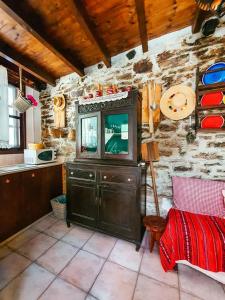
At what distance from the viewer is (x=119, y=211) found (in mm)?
1913

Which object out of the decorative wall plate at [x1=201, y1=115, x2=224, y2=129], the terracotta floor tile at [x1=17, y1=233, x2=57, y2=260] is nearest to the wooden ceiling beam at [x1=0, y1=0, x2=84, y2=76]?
the decorative wall plate at [x1=201, y1=115, x2=224, y2=129]

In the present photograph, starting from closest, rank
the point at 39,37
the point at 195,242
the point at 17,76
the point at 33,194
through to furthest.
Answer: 1. the point at 195,242
2. the point at 39,37
3. the point at 33,194
4. the point at 17,76

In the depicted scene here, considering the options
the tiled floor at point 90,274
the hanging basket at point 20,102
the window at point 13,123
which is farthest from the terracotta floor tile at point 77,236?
the hanging basket at point 20,102

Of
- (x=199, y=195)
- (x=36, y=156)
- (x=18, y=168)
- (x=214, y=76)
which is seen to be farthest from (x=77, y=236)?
(x=214, y=76)

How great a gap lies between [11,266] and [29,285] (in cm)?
37

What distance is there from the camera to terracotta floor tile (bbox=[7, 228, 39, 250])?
1.91 m

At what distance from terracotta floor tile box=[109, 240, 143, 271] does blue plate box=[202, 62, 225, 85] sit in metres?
2.22

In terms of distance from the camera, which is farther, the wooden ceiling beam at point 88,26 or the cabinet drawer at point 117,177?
the cabinet drawer at point 117,177

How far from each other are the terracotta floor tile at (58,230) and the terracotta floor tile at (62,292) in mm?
738

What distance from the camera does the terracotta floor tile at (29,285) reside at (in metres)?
1.27

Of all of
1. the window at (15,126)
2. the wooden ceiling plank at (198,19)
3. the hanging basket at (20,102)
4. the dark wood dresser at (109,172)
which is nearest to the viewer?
the wooden ceiling plank at (198,19)

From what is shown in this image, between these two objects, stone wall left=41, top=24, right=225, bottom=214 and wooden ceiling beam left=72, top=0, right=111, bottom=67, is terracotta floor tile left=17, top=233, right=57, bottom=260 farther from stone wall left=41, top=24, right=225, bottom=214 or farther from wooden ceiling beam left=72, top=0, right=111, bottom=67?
wooden ceiling beam left=72, top=0, right=111, bottom=67

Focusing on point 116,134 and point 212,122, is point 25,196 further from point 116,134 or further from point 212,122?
point 212,122

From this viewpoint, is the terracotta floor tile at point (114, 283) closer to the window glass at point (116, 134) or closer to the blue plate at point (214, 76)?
the window glass at point (116, 134)
